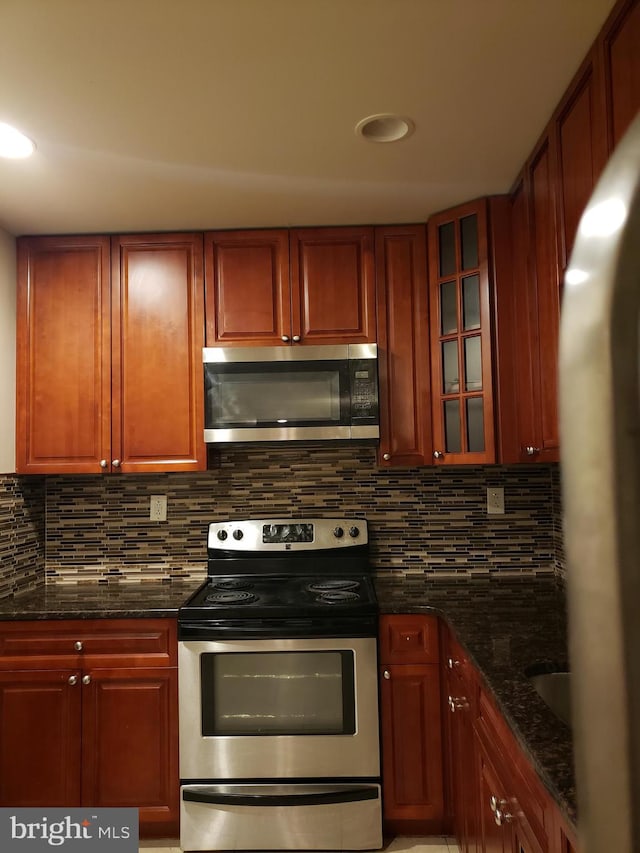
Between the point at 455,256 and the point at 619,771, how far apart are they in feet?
8.10

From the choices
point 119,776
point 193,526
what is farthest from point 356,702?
point 193,526

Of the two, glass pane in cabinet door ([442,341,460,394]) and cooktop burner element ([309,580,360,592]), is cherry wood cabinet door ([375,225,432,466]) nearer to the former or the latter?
glass pane in cabinet door ([442,341,460,394])

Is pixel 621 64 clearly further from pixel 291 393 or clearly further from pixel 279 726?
pixel 279 726

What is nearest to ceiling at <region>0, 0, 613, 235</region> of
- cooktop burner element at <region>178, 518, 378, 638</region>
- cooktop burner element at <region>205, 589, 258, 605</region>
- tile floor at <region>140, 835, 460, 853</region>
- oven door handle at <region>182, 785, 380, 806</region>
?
cooktop burner element at <region>178, 518, 378, 638</region>

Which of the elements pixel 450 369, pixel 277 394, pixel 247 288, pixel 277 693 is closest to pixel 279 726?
pixel 277 693

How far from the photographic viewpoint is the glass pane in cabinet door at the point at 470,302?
2354 millimetres

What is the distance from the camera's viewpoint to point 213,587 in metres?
2.54

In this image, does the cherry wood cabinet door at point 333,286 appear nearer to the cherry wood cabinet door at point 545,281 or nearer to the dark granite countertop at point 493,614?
the cherry wood cabinet door at point 545,281

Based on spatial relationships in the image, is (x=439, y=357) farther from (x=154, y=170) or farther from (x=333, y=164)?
(x=154, y=170)

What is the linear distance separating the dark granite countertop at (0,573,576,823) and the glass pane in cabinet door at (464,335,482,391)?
83cm

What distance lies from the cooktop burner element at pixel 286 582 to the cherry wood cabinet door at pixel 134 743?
0.96 feet

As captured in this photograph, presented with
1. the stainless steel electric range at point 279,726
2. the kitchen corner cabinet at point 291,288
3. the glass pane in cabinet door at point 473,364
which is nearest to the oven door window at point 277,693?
the stainless steel electric range at point 279,726

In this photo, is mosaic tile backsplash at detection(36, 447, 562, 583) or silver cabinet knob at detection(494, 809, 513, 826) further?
mosaic tile backsplash at detection(36, 447, 562, 583)

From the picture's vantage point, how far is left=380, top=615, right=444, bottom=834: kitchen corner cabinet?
2.17m
